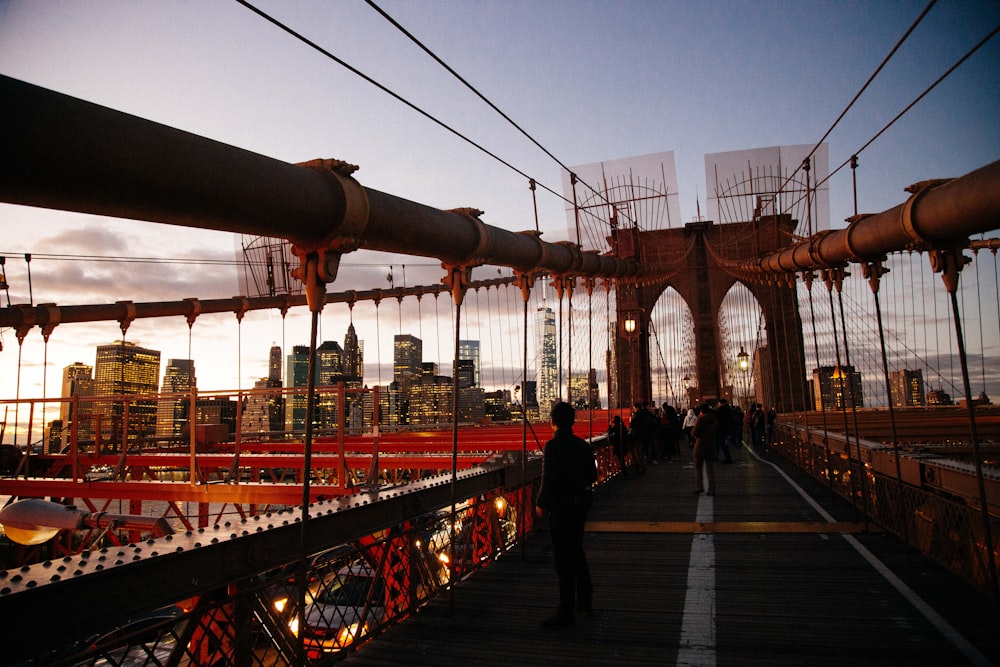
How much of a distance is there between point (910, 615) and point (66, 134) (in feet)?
18.3

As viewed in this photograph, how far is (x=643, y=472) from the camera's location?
1365 centimetres

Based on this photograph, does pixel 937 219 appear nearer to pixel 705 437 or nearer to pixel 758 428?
pixel 705 437

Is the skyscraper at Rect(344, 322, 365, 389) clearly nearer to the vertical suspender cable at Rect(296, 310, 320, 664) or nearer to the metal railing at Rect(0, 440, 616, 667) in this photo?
the metal railing at Rect(0, 440, 616, 667)

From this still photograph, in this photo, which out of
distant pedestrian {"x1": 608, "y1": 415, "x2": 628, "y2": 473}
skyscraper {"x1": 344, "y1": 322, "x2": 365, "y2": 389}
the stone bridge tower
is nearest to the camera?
distant pedestrian {"x1": 608, "y1": 415, "x2": 628, "y2": 473}

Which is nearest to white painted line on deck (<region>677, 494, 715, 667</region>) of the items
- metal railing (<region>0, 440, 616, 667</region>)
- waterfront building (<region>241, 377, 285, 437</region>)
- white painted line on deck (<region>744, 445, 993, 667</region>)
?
white painted line on deck (<region>744, 445, 993, 667</region>)

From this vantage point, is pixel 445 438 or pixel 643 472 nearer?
pixel 643 472

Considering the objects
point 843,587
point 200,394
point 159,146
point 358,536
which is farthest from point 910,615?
point 200,394

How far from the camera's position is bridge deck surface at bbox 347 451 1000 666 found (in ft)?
12.5

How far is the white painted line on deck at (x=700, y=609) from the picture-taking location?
3.78m

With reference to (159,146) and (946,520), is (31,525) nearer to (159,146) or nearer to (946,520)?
(159,146)

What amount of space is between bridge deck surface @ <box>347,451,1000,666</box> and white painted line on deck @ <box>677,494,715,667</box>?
0.05 ft

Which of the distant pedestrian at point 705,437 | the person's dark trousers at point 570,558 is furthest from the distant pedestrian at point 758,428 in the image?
the person's dark trousers at point 570,558

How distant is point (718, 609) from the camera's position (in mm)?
4621

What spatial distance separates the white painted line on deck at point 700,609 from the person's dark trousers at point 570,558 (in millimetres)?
736
